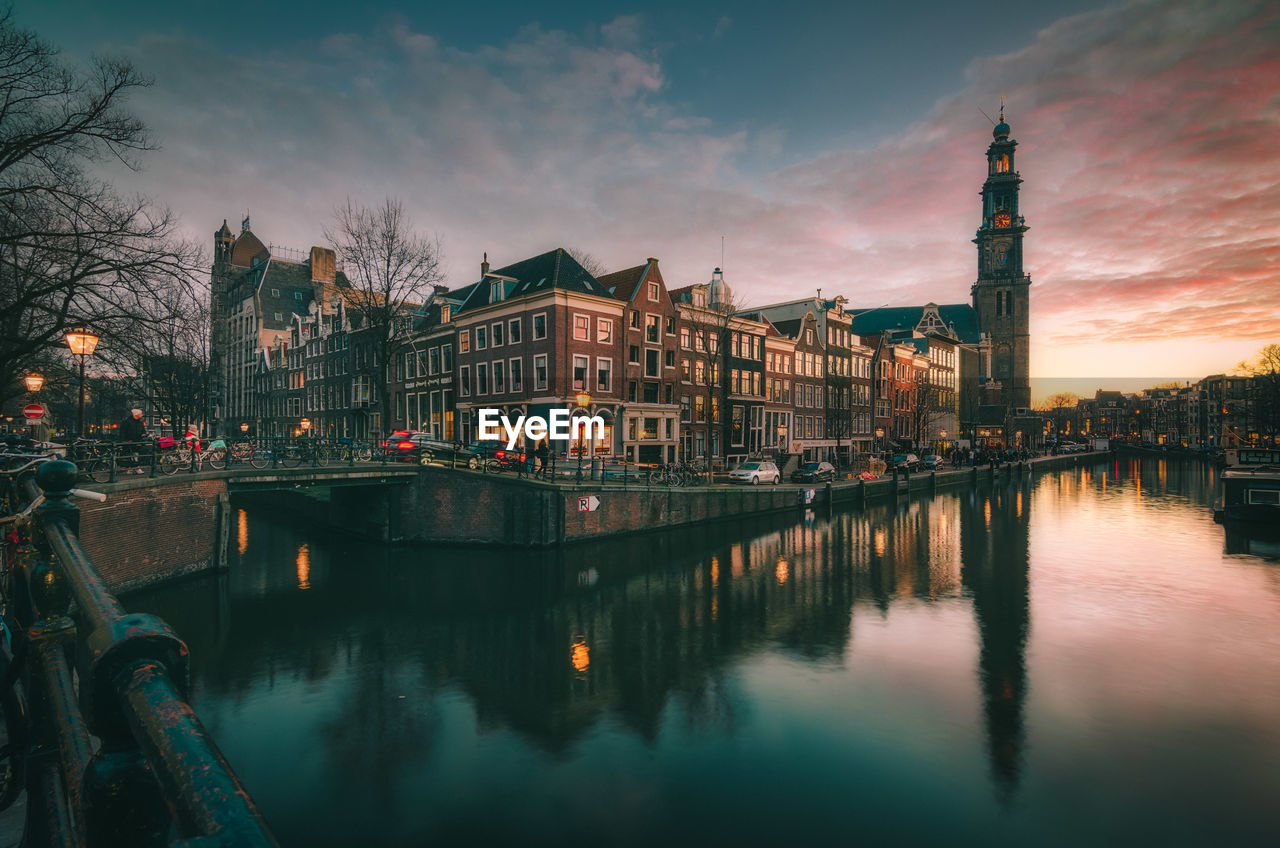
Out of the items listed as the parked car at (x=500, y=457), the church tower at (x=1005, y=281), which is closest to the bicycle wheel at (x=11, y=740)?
the parked car at (x=500, y=457)

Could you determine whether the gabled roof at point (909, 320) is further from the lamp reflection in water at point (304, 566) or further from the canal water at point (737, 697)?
the lamp reflection in water at point (304, 566)

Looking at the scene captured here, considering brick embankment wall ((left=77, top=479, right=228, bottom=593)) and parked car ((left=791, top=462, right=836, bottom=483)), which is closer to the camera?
brick embankment wall ((left=77, top=479, right=228, bottom=593))

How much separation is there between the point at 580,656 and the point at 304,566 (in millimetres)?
15802

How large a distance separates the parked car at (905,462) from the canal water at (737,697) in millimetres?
26415

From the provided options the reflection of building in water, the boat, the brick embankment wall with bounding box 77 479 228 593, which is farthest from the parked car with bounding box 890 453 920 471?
the brick embankment wall with bounding box 77 479 228 593

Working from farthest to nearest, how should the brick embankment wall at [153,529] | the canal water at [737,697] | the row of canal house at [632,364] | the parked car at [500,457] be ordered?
the row of canal house at [632,364] < the parked car at [500,457] < the brick embankment wall at [153,529] < the canal water at [737,697]

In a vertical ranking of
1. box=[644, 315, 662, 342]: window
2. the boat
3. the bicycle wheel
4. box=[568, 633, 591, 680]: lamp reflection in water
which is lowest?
box=[568, 633, 591, 680]: lamp reflection in water

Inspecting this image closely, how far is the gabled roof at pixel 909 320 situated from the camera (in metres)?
96.3

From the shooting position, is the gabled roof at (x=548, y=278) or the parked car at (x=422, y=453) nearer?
the parked car at (x=422, y=453)

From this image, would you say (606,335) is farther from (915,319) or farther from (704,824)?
(915,319)

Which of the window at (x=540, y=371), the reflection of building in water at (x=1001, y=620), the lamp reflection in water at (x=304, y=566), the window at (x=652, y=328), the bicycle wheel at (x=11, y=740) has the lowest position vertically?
the reflection of building in water at (x=1001, y=620)

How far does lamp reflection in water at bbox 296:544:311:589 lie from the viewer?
24172mm

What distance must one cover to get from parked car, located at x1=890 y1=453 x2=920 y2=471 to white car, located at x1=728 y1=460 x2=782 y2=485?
1540 cm

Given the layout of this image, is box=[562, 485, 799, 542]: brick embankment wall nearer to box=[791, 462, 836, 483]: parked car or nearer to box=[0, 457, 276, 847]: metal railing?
box=[791, 462, 836, 483]: parked car
